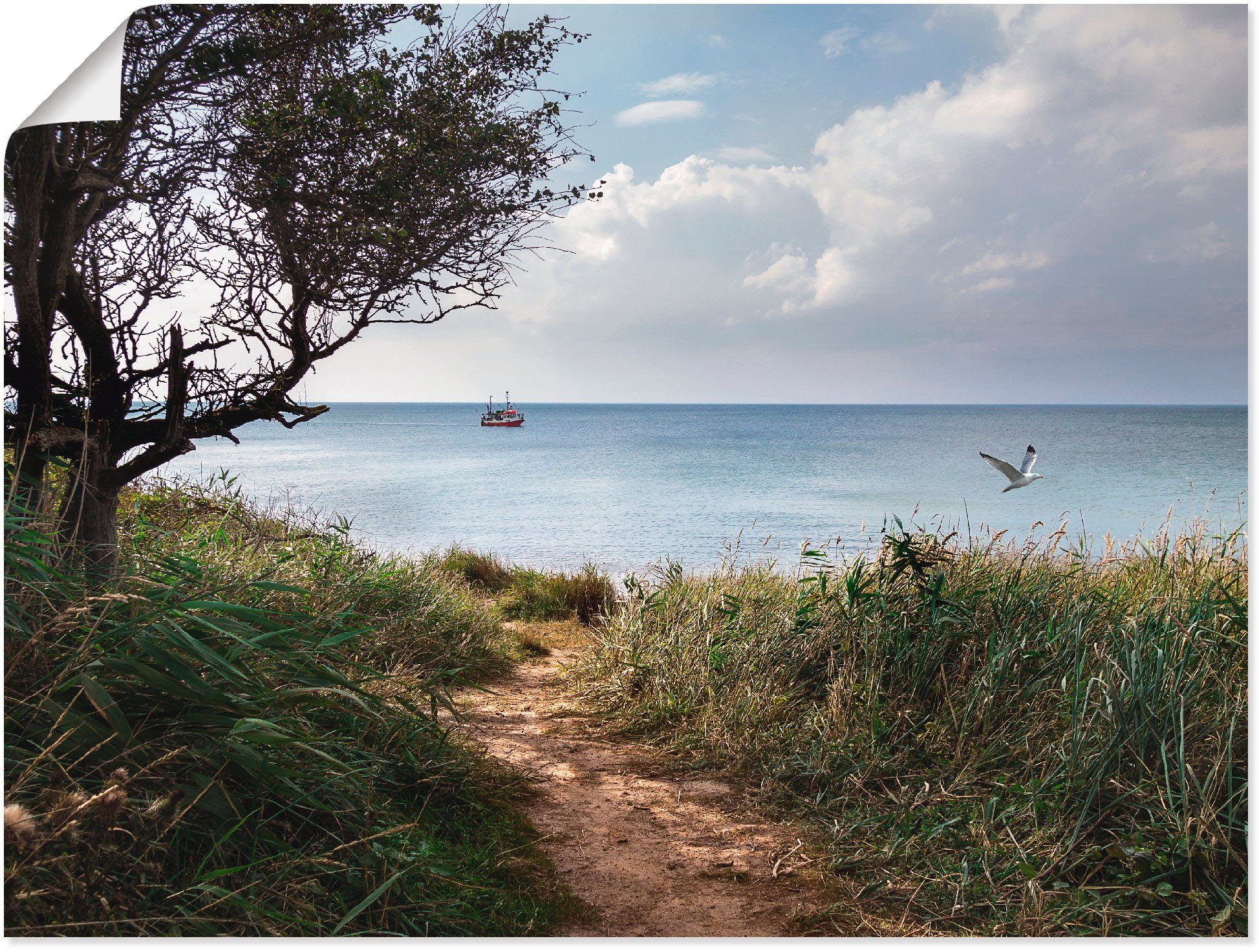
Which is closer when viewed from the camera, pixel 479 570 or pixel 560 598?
pixel 560 598

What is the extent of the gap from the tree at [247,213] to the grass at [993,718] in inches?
93.3

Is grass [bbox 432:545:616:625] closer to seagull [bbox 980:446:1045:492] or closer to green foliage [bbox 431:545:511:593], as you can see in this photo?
green foliage [bbox 431:545:511:593]

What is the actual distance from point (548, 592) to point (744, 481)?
21068mm

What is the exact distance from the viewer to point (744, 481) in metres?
28.1

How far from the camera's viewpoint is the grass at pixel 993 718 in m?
2.26

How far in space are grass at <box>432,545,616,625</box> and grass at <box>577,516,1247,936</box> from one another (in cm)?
254

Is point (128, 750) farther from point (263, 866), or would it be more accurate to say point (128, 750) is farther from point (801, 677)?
point (801, 677)

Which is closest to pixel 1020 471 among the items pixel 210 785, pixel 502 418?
pixel 210 785

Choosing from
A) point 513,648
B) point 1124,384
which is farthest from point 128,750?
point 513,648

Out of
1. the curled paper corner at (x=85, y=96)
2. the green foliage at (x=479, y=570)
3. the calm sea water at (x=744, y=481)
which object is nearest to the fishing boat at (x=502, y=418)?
the calm sea water at (x=744, y=481)

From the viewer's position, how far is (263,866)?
6.09 feet

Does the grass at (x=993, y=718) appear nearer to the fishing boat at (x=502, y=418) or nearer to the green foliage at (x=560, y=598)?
the green foliage at (x=560, y=598)

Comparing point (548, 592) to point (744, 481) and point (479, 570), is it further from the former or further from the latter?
point (744, 481)

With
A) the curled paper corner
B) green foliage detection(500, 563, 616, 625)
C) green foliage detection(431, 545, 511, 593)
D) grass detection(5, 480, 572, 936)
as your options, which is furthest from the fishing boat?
the curled paper corner
